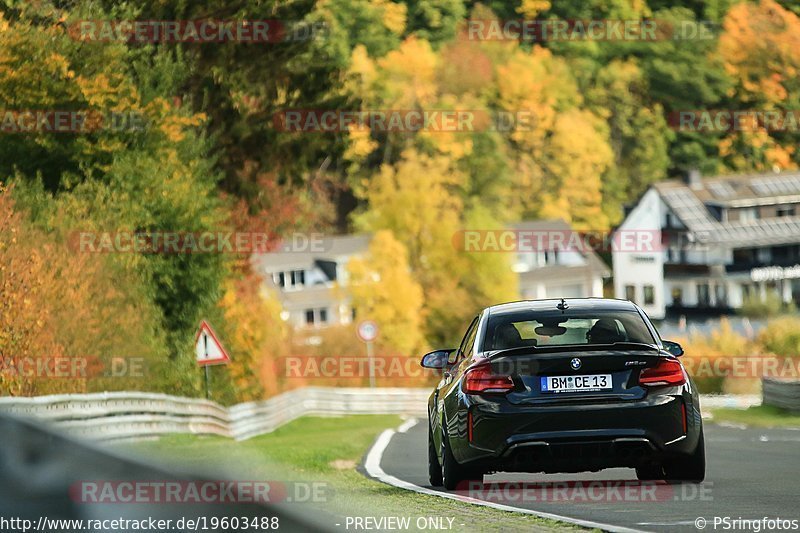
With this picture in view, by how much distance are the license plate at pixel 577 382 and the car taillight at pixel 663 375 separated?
249 millimetres

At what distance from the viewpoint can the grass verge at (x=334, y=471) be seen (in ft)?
20.2

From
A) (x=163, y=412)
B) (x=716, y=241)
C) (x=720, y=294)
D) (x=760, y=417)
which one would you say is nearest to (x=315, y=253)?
(x=716, y=241)

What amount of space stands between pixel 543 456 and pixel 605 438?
419 mm

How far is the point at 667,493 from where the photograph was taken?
11031 mm

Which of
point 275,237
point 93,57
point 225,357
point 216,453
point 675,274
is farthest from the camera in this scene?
point 675,274

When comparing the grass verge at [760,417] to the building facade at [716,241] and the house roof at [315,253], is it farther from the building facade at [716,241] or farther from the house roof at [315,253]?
the building facade at [716,241]

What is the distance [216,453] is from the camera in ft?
69.7

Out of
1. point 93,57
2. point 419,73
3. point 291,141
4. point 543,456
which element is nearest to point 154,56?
point 93,57

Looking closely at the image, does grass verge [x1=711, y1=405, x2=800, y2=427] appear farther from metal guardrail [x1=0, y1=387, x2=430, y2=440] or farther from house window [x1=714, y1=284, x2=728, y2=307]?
house window [x1=714, y1=284, x2=728, y2=307]

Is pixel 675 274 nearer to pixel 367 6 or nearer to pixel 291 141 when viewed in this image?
pixel 367 6

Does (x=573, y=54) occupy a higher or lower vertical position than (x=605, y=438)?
higher

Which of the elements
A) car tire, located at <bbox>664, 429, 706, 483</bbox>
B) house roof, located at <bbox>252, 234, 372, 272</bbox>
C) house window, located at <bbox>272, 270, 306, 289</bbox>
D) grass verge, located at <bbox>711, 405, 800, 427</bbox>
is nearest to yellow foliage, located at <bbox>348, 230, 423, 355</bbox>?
house roof, located at <bbox>252, 234, 372, 272</bbox>

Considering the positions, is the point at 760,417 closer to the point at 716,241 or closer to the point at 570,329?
the point at 570,329

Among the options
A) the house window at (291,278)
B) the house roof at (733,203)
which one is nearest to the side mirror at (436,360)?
the house window at (291,278)
